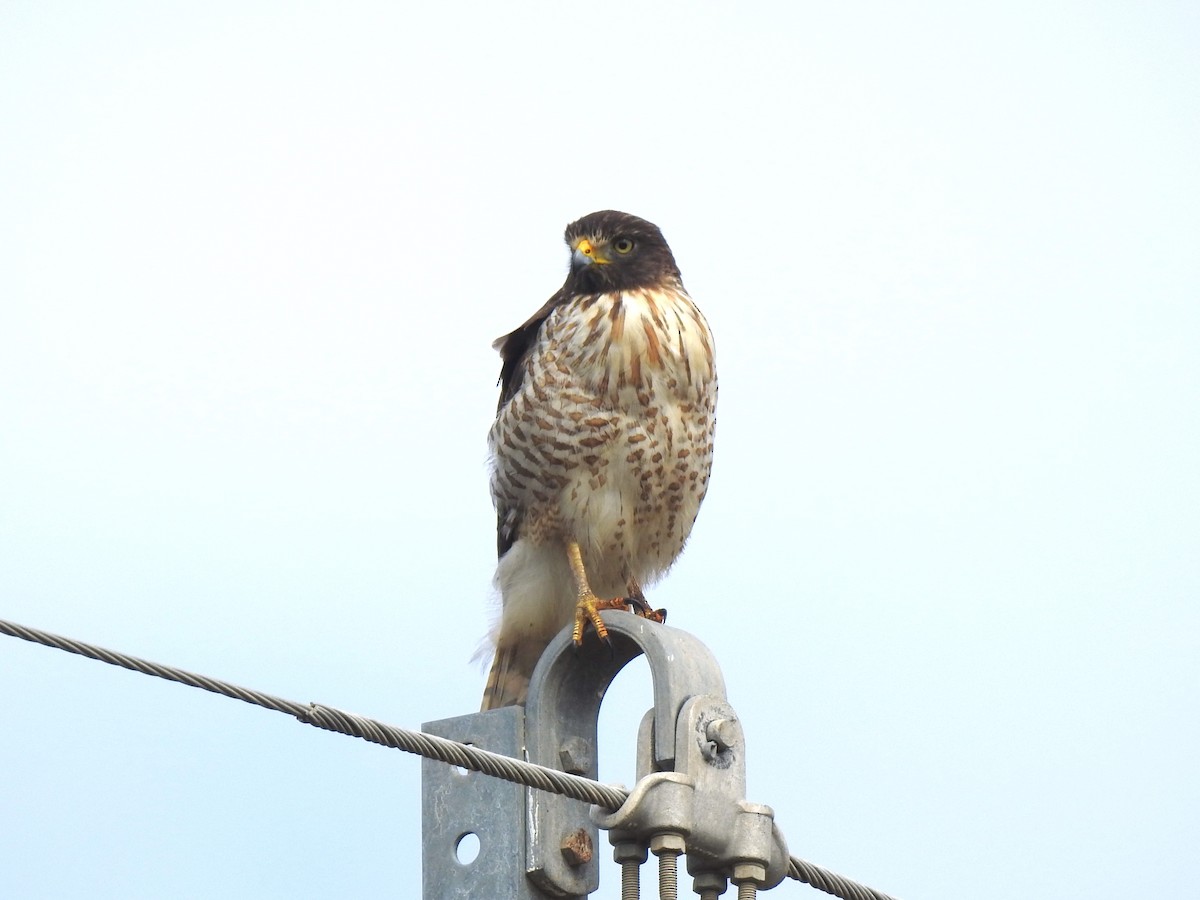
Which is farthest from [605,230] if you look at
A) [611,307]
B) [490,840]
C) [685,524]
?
[490,840]

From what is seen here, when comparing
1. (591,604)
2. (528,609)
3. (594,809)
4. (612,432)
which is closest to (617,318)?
(612,432)

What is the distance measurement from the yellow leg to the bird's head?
0.93 metres

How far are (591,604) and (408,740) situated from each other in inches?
68.6

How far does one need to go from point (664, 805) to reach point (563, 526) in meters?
2.37

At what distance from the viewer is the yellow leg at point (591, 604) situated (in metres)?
5.34

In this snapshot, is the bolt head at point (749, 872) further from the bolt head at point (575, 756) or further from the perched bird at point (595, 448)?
the perched bird at point (595, 448)

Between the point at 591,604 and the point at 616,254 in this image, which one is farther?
the point at 616,254

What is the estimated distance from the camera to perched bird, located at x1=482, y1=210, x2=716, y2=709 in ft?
22.4

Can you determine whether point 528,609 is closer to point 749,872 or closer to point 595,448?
point 595,448

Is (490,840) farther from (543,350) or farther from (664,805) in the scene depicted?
(543,350)

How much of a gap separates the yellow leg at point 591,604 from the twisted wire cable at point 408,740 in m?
0.76

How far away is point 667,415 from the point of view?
687 cm

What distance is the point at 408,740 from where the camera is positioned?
13.8ft

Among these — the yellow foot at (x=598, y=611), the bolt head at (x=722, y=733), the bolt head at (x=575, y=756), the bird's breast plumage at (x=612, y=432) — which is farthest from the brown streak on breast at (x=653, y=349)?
the bolt head at (x=722, y=733)
